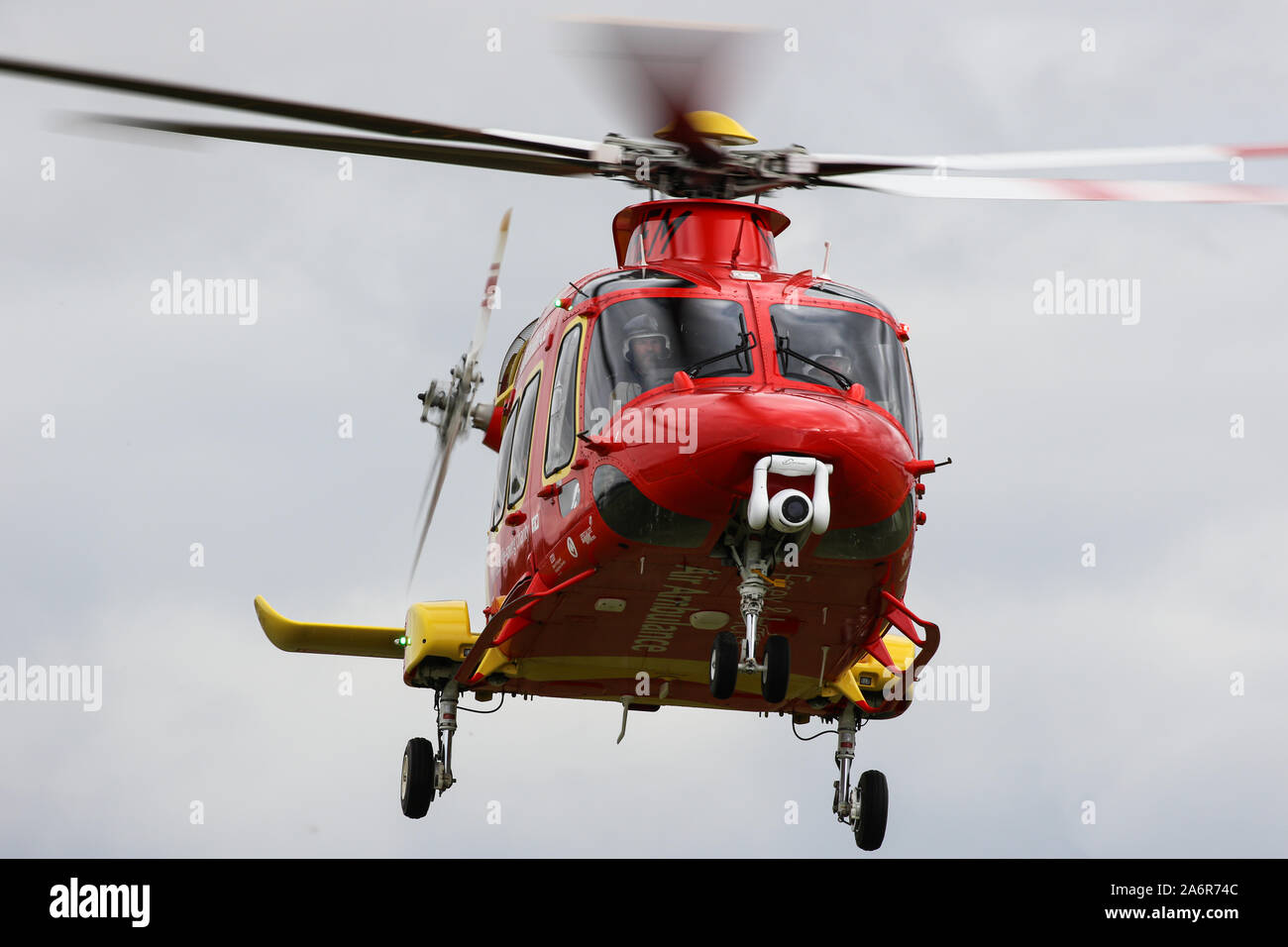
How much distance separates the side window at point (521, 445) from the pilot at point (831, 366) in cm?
380

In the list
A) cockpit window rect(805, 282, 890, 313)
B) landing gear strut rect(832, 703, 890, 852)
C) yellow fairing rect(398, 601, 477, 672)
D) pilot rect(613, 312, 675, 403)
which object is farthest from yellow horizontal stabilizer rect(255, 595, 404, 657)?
cockpit window rect(805, 282, 890, 313)

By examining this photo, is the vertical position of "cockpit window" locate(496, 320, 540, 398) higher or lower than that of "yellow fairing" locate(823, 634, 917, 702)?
higher

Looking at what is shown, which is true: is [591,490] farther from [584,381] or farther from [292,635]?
[292,635]

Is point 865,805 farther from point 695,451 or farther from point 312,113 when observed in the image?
point 312,113

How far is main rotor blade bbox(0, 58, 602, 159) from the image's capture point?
17641 mm

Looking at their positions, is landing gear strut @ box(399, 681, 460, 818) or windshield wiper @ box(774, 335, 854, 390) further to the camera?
landing gear strut @ box(399, 681, 460, 818)

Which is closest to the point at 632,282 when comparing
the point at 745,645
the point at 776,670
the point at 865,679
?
the point at 745,645

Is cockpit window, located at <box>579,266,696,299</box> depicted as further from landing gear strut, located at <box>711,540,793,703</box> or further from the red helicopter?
landing gear strut, located at <box>711,540,793,703</box>

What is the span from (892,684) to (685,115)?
7.60 metres

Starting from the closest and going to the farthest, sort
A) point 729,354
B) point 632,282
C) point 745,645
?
1. point 745,645
2. point 729,354
3. point 632,282

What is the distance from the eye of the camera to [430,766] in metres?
25.1

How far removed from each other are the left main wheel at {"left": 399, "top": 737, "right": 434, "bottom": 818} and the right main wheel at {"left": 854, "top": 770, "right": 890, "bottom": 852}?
208 inches

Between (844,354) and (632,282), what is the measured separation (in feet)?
7.90

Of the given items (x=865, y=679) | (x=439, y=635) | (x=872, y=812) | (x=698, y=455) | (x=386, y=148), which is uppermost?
(x=386, y=148)
